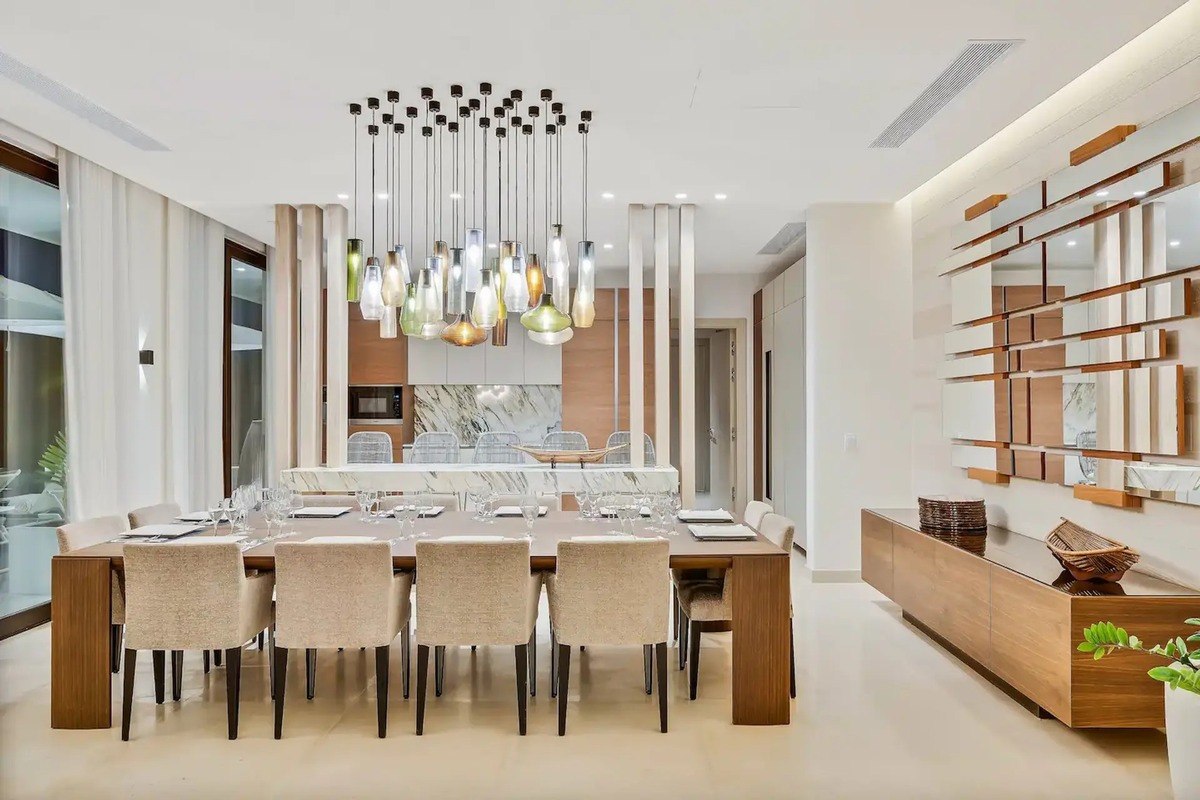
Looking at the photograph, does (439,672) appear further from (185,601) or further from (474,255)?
(474,255)

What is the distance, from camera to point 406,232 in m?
6.43

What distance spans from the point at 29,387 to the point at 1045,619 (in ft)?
17.0

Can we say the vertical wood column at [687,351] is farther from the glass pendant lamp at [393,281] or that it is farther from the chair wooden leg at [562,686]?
the chair wooden leg at [562,686]

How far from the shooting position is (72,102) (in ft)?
12.3

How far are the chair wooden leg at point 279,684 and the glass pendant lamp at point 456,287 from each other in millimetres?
1744

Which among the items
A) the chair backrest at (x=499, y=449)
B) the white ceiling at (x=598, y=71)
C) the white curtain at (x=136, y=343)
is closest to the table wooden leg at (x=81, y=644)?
the white curtain at (x=136, y=343)

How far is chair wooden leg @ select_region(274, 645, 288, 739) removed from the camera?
2.94 m

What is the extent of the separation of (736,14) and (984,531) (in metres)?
2.83

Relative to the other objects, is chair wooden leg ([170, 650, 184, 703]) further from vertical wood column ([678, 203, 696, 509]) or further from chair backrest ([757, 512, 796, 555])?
vertical wood column ([678, 203, 696, 509])

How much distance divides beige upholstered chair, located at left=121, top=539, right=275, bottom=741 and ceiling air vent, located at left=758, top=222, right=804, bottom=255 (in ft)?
15.4

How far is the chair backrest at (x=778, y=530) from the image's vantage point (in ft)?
11.3


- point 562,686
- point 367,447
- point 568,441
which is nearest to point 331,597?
point 562,686

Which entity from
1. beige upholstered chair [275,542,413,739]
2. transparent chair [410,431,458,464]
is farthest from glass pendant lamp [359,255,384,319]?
transparent chair [410,431,458,464]

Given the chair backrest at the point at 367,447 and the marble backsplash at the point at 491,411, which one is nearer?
the chair backrest at the point at 367,447
